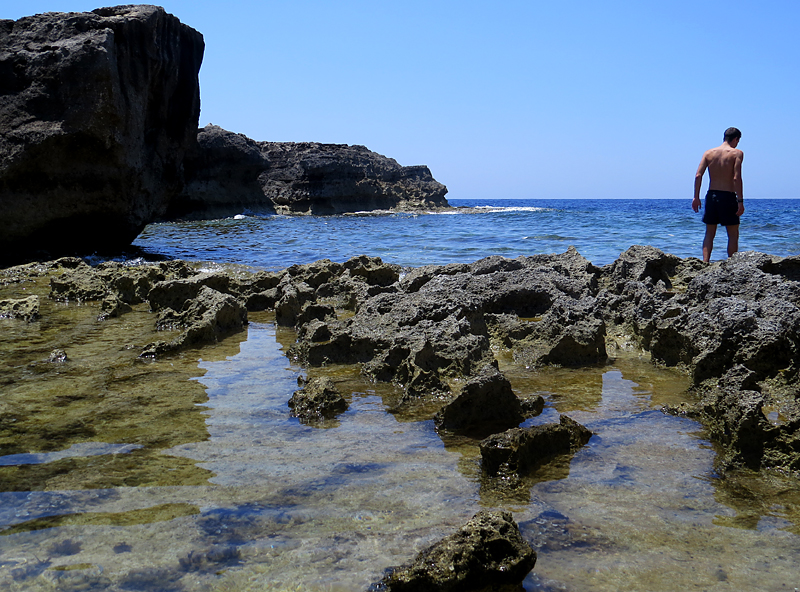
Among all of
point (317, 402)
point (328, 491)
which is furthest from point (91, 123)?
point (328, 491)

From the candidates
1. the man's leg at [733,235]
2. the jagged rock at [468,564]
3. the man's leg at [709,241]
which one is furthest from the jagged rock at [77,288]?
the man's leg at [733,235]

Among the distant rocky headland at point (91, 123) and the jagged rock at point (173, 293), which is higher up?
the distant rocky headland at point (91, 123)

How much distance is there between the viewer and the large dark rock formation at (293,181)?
34.9 metres

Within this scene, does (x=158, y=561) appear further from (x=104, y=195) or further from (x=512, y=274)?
(x=104, y=195)

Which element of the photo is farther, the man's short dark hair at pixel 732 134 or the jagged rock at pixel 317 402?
the man's short dark hair at pixel 732 134

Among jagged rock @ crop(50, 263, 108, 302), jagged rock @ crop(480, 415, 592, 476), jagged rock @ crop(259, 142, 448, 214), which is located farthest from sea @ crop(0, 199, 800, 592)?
jagged rock @ crop(259, 142, 448, 214)

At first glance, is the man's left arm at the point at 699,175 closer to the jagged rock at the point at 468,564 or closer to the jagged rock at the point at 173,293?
the jagged rock at the point at 173,293

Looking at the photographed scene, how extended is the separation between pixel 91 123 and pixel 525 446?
31.5 feet

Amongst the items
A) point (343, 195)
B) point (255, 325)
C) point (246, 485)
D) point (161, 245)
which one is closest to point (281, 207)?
point (343, 195)

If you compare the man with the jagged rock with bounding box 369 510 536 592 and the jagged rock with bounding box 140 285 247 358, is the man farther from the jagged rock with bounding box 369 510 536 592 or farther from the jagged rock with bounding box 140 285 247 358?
the jagged rock with bounding box 369 510 536 592

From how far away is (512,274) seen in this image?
5.62m

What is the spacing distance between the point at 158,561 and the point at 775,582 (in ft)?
5.66

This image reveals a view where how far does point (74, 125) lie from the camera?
9.53 m

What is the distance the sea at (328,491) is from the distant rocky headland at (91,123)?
6.86 metres
